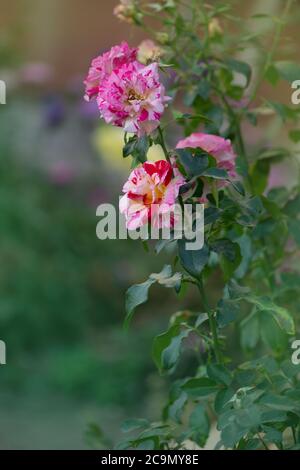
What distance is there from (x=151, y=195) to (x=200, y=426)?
1.52ft

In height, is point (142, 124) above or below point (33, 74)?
below

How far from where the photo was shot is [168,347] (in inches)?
54.1

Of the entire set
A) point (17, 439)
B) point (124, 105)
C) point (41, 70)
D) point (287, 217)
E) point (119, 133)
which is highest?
point (41, 70)

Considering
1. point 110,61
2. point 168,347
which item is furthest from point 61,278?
Result: point 110,61

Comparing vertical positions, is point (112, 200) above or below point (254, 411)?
above

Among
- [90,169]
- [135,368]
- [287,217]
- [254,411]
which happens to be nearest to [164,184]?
[254,411]

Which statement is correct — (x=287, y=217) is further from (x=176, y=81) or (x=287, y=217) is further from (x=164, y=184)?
(x=164, y=184)

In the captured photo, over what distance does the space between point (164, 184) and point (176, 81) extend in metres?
0.50

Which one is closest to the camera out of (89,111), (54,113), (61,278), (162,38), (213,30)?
(162,38)

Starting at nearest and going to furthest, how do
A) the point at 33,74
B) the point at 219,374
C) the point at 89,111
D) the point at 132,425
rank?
1. the point at 219,374
2. the point at 132,425
3. the point at 33,74
4. the point at 89,111

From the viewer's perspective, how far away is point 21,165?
4.14 metres

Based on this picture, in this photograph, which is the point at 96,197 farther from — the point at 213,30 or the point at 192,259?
the point at 192,259

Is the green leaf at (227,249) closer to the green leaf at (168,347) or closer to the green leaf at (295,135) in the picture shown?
the green leaf at (168,347)

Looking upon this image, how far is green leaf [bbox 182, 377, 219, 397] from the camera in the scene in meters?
1.36
